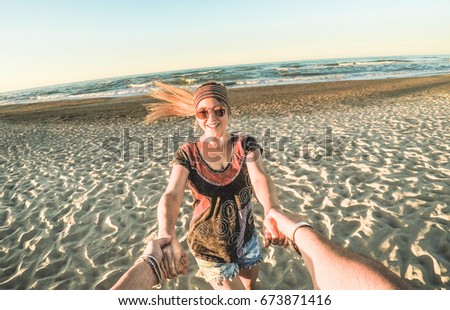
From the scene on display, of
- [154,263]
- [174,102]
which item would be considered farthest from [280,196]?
[154,263]

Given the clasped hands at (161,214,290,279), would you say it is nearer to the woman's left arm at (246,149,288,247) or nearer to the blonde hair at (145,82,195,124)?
the woman's left arm at (246,149,288,247)

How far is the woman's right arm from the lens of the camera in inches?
60.9

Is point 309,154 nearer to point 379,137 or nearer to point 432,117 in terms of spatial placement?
point 379,137

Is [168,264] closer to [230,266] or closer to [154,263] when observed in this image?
[154,263]

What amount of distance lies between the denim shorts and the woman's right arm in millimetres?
635

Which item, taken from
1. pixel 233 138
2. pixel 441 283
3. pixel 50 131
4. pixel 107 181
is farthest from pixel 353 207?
pixel 50 131

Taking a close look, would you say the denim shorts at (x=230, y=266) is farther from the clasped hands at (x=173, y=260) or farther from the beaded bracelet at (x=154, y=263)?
the beaded bracelet at (x=154, y=263)

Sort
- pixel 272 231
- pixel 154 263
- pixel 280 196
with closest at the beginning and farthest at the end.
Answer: pixel 154 263 → pixel 272 231 → pixel 280 196

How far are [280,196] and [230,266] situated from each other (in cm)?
350

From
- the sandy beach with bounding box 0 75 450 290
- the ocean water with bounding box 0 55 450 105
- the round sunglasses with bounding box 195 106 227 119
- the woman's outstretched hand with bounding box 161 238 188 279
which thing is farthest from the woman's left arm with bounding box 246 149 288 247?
the ocean water with bounding box 0 55 450 105

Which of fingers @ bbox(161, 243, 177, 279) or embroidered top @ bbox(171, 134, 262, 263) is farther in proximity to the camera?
embroidered top @ bbox(171, 134, 262, 263)

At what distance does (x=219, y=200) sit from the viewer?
228cm
